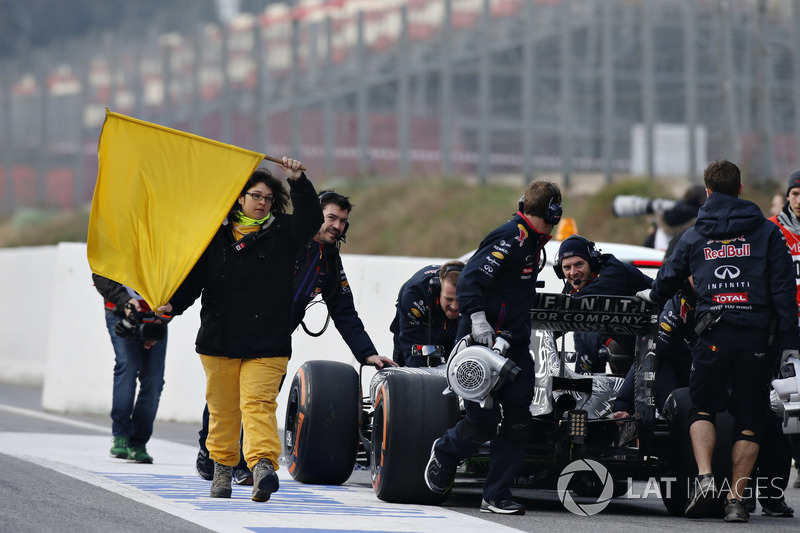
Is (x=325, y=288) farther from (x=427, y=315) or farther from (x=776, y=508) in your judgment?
(x=776, y=508)

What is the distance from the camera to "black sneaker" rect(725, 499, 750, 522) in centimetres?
751

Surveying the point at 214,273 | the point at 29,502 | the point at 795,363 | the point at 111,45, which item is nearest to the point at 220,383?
the point at 214,273

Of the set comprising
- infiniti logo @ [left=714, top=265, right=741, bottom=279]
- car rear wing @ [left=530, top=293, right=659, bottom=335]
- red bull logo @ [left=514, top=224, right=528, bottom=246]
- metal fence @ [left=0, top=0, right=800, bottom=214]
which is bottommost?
car rear wing @ [left=530, top=293, right=659, bottom=335]

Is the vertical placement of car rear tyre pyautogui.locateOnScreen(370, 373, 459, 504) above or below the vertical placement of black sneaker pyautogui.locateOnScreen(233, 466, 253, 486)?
above

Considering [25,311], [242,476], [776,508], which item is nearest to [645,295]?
[776,508]

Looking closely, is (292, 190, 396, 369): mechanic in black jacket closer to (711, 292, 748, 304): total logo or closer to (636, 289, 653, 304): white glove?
(636, 289, 653, 304): white glove

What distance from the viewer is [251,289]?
7.60 metres

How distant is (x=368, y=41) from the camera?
26625mm

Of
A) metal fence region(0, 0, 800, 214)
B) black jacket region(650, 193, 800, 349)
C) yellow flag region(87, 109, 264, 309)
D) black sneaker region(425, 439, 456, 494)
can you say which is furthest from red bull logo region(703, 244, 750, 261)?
metal fence region(0, 0, 800, 214)

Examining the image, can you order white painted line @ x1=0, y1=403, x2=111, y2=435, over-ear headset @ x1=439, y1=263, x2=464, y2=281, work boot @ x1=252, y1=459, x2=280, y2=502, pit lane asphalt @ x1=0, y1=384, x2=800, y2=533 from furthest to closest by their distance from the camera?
white painted line @ x1=0, y1=403, x2=111, y2=435 < over-ear headset @ x1=439, y1=263, x2=464, y2=281 < work boot @ x1=252, y1=459, x2=280, y2=502 < pit lane asphalt @ x1=0, y1=384, x2=800, y2=533

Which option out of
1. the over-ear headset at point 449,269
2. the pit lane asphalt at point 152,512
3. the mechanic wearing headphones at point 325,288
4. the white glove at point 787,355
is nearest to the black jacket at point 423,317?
the over-ear headset at point 449,269

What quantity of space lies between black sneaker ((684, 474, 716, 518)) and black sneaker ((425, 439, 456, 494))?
131 cm

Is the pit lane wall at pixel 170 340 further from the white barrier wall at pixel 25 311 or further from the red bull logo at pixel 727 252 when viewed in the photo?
the red bull logo at pixel 727 252

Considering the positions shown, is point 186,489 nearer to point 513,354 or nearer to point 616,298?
point 513,354
